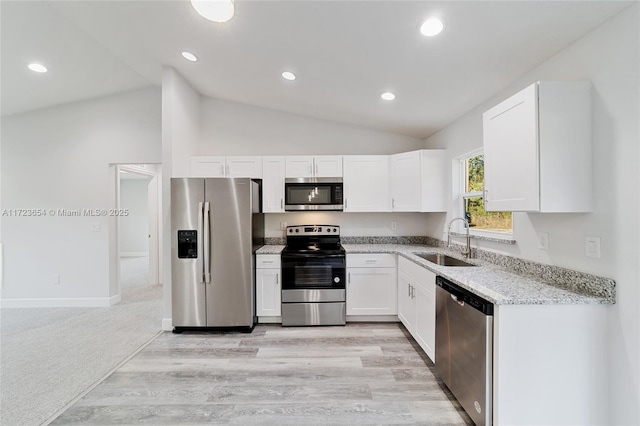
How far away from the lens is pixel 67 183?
4047 millimetres

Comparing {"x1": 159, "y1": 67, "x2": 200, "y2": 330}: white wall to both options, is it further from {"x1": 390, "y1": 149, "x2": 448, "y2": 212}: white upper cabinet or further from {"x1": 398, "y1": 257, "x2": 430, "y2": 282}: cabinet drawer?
{"x1": 390, "y1": 149, "x2": 448, "y2": 212}: white upper cabinet

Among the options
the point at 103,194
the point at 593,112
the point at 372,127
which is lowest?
the point at 103,194

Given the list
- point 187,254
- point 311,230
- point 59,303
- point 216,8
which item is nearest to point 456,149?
point 311,230

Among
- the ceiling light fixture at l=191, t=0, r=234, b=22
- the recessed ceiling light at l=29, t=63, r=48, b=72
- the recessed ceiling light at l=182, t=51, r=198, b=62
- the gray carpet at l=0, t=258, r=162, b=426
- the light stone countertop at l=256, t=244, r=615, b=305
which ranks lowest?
the gray carpet at l=0, t=258, r=162, b=426

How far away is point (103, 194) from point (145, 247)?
214 inches

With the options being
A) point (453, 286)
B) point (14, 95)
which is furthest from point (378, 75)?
point (14, 95)

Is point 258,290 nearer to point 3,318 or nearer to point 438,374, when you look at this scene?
point 438,374

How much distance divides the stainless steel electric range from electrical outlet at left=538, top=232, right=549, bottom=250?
6.28ft

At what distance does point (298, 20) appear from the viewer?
1.96 meters

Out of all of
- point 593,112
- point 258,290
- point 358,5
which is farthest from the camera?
point 258,290

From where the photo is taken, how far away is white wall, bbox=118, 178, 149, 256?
8695 mm

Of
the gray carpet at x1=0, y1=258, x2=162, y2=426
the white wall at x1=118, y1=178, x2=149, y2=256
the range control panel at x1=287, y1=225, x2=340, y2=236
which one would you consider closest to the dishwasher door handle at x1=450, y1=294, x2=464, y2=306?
the range control panel at x1=287, y1=225, x2=340, y2=236

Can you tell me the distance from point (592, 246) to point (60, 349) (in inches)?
182

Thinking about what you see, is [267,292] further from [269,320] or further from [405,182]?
[405,182]
